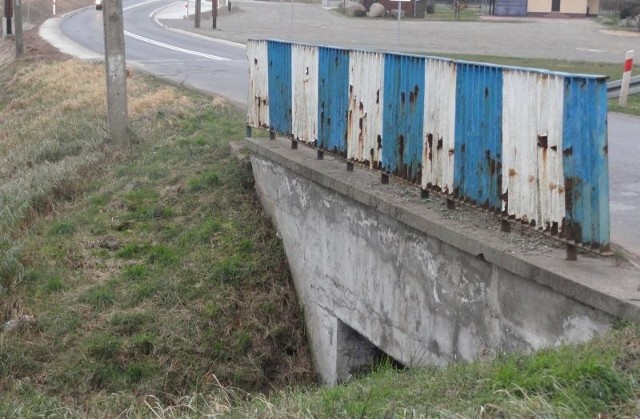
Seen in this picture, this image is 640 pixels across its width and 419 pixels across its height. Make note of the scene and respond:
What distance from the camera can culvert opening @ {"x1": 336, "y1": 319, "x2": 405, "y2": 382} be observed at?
955 centimetres

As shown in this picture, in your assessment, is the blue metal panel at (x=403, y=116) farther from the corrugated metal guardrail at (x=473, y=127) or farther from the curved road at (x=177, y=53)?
the curved road at (x=177, y=53)

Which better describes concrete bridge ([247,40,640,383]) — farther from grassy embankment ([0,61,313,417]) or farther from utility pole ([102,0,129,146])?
utility pole ([102,0,129,146])

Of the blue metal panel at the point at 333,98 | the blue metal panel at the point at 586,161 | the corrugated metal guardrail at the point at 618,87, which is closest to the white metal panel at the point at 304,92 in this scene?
the blue metal panel at the point at 333,98

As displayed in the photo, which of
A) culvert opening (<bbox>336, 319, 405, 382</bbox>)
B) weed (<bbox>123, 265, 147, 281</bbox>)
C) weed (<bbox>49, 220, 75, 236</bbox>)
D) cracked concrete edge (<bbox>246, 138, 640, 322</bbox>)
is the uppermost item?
cracked concrete edge (<bbox>246, 138, 640, 322</bbox>)

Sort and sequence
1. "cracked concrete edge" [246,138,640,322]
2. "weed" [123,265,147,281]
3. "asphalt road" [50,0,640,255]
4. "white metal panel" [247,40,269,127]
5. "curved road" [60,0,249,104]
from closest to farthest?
"cracked concrete edge" [246,138,640,322] < "weed" [123,265,147,281] < "asphalt road" [50,0,640,255] < "white metal panel" [247,40,269,127] < "curved road" [60,0,249,104]

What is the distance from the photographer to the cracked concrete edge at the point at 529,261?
5570 millimetres

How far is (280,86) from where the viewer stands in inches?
434

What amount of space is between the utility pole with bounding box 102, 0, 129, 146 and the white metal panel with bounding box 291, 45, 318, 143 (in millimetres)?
5295

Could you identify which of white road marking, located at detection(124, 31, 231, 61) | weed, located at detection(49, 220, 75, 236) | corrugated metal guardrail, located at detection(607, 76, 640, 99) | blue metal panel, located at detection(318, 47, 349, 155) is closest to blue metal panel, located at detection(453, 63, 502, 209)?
blue metal panel, located at detection(318, 47, 349, 155)

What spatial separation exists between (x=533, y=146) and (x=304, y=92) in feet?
14.0

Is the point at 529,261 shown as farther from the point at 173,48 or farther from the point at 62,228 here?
the point at 173,48

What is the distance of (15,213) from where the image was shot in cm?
1272

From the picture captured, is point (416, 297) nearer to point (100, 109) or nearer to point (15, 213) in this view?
point (15, 213)

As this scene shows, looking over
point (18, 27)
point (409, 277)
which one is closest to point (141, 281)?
Answer: point (409, 277)
